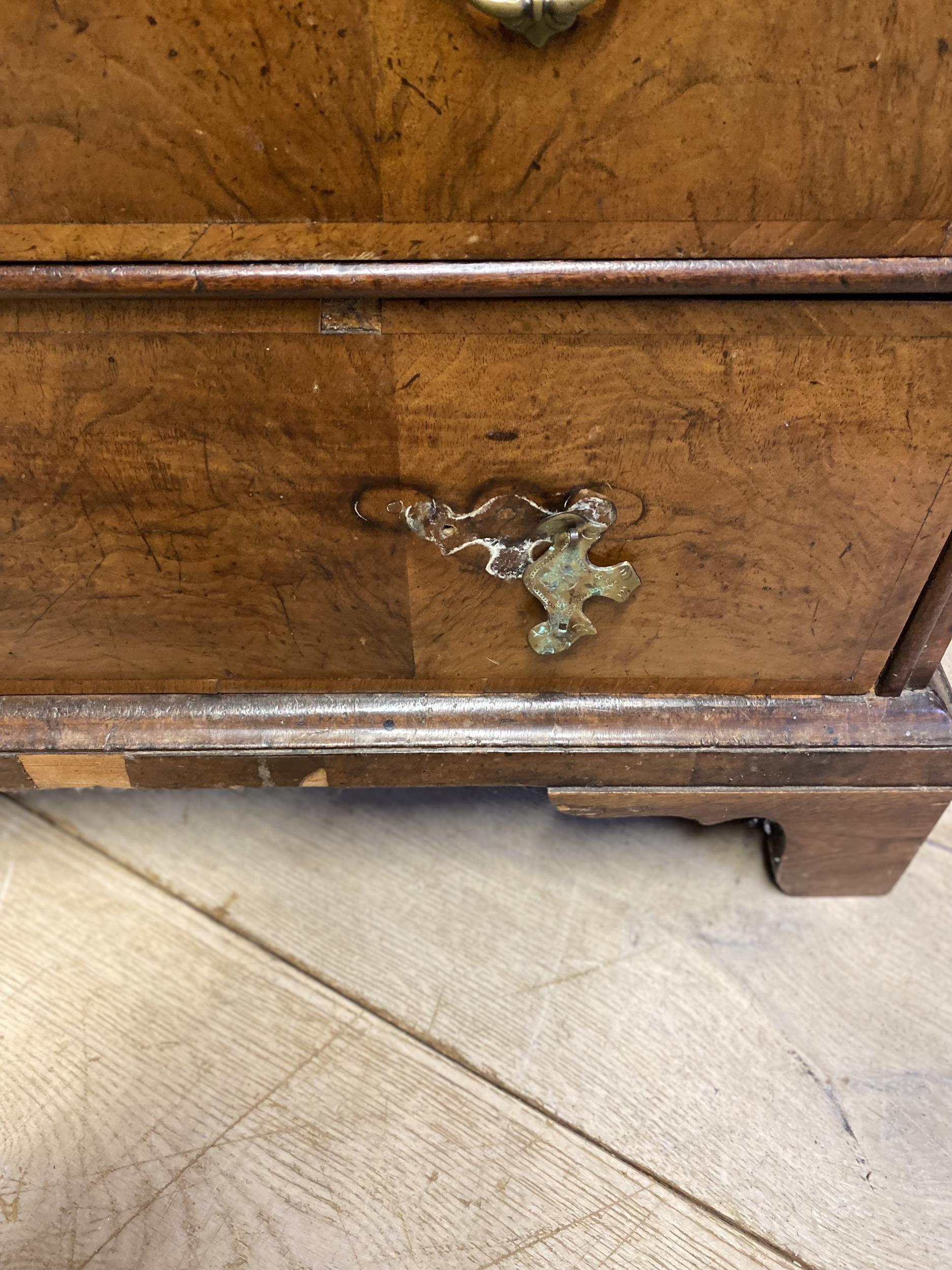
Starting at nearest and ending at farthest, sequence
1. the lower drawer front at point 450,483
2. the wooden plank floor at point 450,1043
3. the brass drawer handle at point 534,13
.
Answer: the brass drawer handle at point 534,13
the lower drawer front at point 450,483
the wooden plank floor at point 450,1043

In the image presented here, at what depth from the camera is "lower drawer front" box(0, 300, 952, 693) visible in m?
0.51

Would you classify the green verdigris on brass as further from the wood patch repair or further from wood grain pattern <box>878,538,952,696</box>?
the wood patch repair

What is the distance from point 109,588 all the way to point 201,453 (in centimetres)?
13

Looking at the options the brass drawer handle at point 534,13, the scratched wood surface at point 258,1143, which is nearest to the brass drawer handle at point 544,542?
the brass drawer handle at point 534,13

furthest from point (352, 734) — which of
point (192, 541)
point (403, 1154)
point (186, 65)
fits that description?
point (186, 65)

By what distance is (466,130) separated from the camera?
0.44 metres

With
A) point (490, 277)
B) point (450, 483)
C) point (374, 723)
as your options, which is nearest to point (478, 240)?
point (490, 277)

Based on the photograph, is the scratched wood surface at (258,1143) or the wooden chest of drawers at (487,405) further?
the scratched wood surface at (258,1143)

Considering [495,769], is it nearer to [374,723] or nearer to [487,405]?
[374,723]

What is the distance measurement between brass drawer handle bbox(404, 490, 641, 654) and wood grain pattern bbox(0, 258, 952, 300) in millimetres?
136

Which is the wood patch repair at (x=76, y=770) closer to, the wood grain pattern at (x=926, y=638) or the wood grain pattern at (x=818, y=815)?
the wood grain pattern at (x=818, y=815)

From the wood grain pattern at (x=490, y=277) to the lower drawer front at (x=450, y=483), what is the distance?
0.02 meters

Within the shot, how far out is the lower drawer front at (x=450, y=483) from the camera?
0.51 m

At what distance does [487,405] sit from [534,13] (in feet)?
0.64
